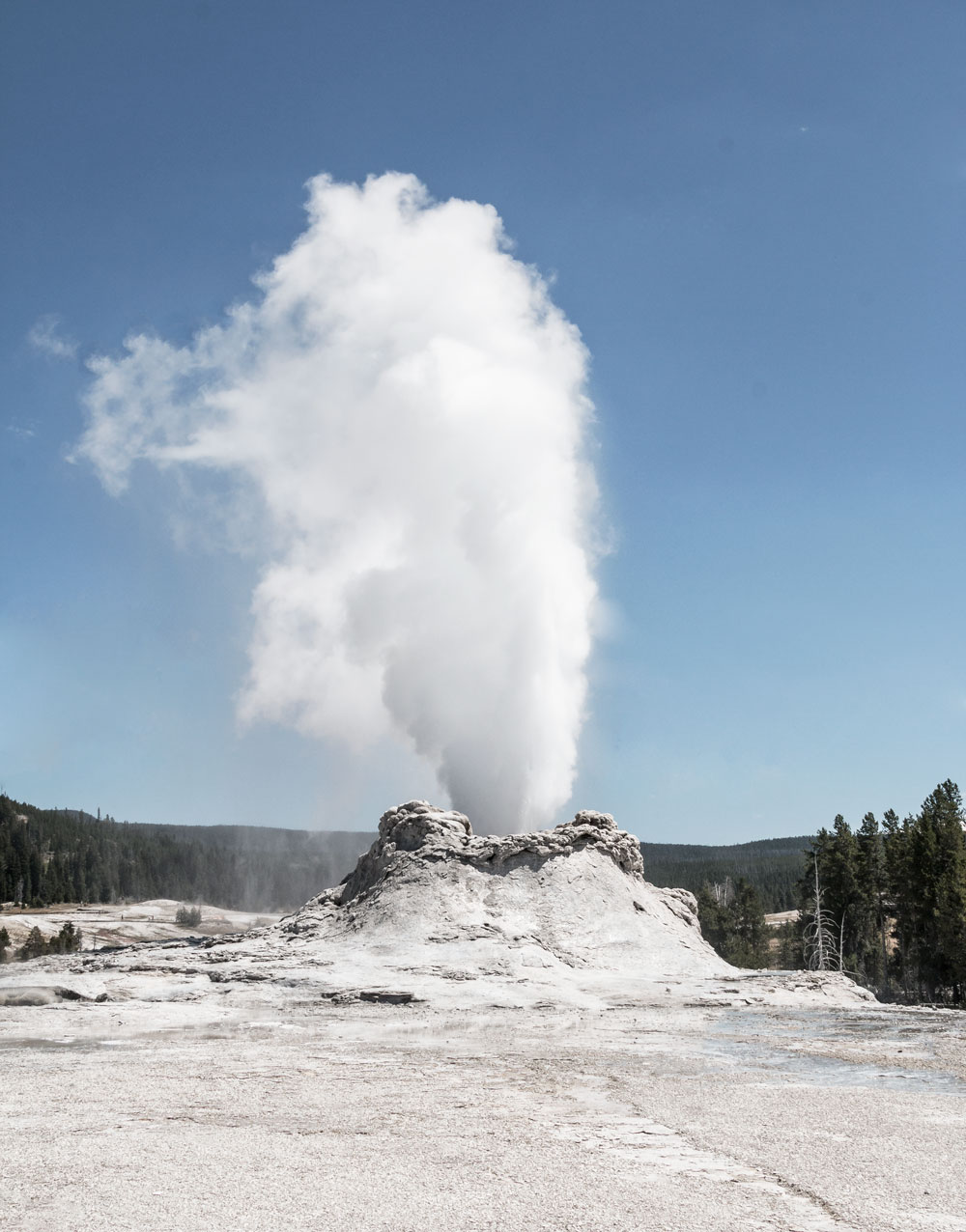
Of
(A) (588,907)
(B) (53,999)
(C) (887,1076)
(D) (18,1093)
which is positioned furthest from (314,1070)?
(A) (588,907)

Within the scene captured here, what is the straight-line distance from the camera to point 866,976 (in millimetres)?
60906

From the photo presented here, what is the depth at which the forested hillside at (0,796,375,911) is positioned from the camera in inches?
4980

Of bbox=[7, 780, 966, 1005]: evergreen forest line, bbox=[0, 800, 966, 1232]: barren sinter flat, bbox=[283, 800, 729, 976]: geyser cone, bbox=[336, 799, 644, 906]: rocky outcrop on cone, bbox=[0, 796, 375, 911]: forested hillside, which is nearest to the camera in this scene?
bbox=[0, 800, 966, 1232]: barren sinter flat

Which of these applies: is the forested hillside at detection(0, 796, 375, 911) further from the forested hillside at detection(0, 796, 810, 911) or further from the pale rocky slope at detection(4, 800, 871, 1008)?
the pale rocky slope at detection(4, 800, 871, 1008)

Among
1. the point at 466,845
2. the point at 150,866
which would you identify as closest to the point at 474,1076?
the point at 466,845

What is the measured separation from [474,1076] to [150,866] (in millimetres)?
143327

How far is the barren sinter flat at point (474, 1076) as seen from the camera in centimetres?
959

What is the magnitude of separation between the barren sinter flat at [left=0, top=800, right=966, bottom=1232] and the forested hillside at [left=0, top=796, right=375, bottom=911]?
311ft

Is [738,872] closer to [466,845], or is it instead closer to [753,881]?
[753,881]

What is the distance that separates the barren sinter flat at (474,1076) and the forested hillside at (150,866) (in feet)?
311

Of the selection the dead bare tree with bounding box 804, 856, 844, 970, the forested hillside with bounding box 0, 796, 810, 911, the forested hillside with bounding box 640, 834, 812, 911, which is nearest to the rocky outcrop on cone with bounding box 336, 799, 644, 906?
the dead bare tree with bounding box 804, 856, 844, 970

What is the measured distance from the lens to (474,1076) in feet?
57.4

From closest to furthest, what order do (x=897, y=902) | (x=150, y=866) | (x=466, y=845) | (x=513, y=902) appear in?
(x=513, y=902)
(x=466, y=845)
(x=897, y=902)
(x=150, y=866)

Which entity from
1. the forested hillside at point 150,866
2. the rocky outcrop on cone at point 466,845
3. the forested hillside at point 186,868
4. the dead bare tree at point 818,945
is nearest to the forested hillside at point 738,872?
the forested hillside at point 186,868
